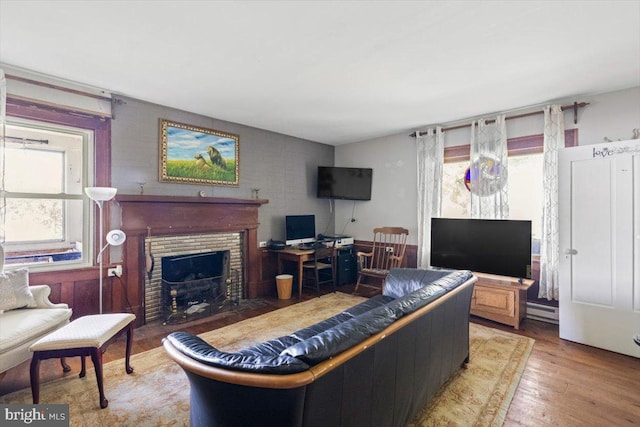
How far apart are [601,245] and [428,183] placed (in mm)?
2002

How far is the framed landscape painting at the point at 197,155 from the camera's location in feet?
12.1

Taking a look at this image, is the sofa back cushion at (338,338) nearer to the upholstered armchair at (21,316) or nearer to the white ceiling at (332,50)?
the white ceiling at (332,50)

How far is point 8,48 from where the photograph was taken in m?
2.34

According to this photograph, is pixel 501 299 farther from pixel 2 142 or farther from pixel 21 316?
pixel 2 142

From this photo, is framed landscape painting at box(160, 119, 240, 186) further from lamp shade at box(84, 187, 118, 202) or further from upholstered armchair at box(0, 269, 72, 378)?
upholstered armchair at box(0, 269, 72, 378)

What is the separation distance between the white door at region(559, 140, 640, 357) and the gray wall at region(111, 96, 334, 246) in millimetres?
3555

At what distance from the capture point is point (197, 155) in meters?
3.96

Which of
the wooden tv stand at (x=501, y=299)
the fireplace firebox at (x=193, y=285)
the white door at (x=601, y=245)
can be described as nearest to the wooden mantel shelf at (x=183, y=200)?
the fireplace firebox at (x=193, y=285)

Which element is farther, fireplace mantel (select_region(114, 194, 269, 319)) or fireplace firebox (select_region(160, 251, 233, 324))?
fireplace firebox (select_region(160, 251, 233, 324))

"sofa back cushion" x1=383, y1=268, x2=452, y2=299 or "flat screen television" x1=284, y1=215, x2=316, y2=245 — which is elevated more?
"flat screen television" x1=284, y1=215, x2=316, y2=245

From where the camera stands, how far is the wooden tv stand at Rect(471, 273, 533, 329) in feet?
10.9

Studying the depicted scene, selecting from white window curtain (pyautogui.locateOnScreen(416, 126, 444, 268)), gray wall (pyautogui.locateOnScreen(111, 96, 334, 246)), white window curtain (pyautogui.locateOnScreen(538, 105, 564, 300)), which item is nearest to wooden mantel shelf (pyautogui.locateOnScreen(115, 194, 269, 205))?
gray wall (pyautogui.locateOnScreen(111, 96, 334, 246))

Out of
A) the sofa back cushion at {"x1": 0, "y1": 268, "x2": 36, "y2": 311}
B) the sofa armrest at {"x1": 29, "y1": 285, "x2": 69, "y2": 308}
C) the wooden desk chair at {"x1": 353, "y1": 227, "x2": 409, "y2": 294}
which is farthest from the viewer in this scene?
the wooden desk chair at {"x1": 353, "y1": 227, "x2": 409, "y2": 294}

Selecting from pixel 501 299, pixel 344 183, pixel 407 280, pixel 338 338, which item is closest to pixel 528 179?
pixel 501 299
